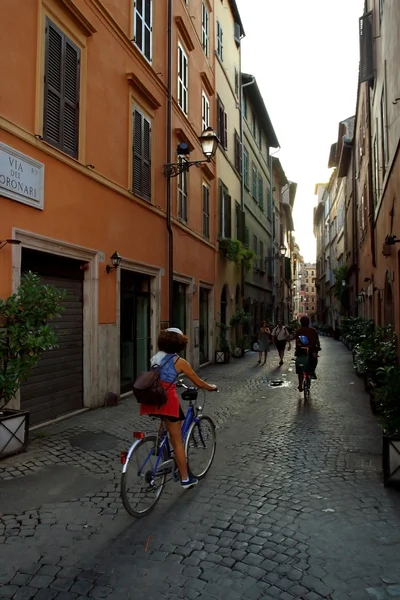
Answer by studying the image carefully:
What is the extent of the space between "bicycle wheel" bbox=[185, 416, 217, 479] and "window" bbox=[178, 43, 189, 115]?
1057 cm

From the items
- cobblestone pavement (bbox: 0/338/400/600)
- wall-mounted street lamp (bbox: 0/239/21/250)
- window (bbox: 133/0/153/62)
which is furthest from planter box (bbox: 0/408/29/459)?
window (bbox: 133/0/153/62)

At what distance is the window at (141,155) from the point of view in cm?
1022

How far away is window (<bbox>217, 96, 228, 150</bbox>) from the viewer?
17.9 metres

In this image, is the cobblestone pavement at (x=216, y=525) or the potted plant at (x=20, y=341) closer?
the cobblestone pavement at (x=216, y=525)

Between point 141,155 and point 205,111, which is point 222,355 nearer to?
point 205,111

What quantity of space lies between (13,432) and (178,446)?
2176mm

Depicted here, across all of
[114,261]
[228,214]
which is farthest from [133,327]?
[228,214]

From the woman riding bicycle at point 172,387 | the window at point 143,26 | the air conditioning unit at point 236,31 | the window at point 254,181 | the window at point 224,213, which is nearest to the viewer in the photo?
the woman riding bicycle at point 172,387

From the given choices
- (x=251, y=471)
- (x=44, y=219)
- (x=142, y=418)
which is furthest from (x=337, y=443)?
(x=44, y=219)

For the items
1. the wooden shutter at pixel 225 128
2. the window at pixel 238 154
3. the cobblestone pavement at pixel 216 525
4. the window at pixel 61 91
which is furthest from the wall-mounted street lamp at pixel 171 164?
the window at pixel 238 154

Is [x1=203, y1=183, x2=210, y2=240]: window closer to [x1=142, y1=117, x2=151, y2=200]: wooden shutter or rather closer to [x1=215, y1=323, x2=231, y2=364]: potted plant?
[x1=215, y1=323, x2=231, y2=364]: potted plant

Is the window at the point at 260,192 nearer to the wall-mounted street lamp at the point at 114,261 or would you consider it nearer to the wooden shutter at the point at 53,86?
the wall-mounted street lamp at the point at 114,261

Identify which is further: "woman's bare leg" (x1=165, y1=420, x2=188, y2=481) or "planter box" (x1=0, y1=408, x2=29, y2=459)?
"planter box" (x1=0, y1=408, x2=29, y2=459)

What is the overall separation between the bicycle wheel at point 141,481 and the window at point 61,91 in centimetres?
487
